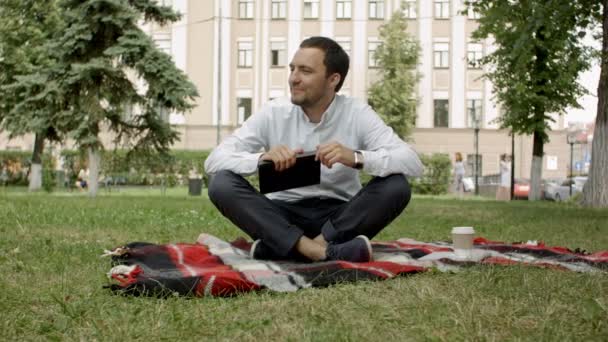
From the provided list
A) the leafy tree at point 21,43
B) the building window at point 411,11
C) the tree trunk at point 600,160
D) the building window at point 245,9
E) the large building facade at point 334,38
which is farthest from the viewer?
the building window at point 411,11

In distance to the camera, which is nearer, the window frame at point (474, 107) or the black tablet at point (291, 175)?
the black tablet at point (291, 175)

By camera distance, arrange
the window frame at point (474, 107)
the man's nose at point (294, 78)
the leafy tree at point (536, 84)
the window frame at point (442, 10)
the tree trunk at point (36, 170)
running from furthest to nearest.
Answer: the window frame at point (442, 10) < the window frame at point (474, 107) < the tree trunk at point (36, 170) < the leafy tree at point (536, 84) < the man's nose at point (294, 78)

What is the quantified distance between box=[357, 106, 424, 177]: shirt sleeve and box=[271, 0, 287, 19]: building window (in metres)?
40.9

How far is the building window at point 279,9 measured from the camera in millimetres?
45094

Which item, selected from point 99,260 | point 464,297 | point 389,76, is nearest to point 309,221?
point 99,260

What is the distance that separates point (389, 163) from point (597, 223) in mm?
6392

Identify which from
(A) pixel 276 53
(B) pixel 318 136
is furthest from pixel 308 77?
(A) pixel 276 53

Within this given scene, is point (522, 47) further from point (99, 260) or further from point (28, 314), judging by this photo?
point (28, 314)

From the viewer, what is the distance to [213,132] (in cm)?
4494

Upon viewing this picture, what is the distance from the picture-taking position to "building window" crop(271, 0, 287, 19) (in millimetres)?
45094

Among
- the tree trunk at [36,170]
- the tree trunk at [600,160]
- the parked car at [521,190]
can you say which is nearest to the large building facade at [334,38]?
the parked car at [521,190]

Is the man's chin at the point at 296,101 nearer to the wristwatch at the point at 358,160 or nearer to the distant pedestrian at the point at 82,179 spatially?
the wristwatch at the point at 358,160

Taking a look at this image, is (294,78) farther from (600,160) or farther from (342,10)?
(342,10)

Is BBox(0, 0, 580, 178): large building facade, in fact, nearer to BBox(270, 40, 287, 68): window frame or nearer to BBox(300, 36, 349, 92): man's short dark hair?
BBox(270, 40, 287, 68): window frame
